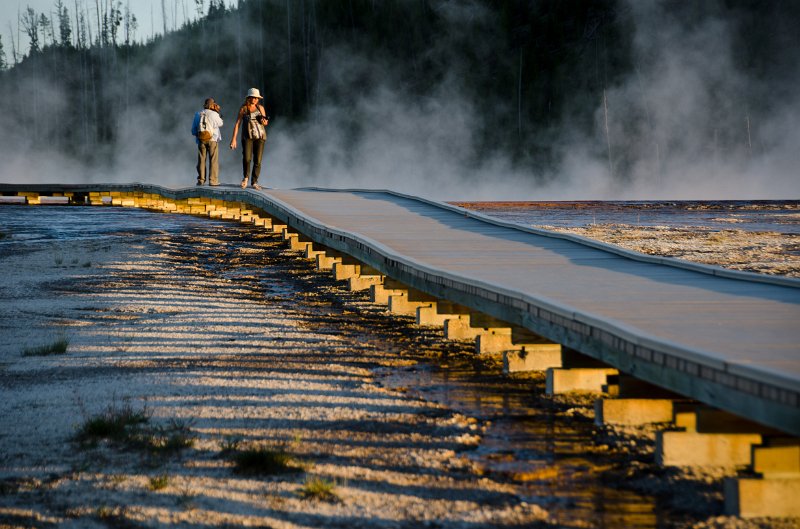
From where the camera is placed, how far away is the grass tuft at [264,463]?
4141 millimetres

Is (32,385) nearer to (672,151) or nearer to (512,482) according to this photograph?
(512,482)

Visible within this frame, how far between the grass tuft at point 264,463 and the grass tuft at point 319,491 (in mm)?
230

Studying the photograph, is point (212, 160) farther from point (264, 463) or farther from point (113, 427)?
point (264, 463)

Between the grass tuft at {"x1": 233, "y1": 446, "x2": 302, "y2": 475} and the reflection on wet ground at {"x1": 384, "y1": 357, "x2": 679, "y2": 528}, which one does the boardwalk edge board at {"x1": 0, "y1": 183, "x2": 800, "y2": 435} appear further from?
the grass tuft at {"x1": 233, "y1": 446, "x2": 302, "y2": 475}

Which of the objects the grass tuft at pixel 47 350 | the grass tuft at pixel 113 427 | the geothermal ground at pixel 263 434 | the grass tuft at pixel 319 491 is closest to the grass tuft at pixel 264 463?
the geothermal ground at pixel 263 434

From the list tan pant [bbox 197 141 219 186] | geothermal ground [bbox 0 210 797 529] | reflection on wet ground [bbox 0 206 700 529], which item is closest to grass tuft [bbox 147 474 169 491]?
geothermal ground [bbox 0 210 797 529]

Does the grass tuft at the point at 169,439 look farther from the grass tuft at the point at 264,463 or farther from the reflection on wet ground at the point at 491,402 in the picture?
the reflection on wet ground at the point at 491,402

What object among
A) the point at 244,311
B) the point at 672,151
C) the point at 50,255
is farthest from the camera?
the point at 672,151

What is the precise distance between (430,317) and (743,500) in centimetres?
360

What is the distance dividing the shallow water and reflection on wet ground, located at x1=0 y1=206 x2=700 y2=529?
6711mm

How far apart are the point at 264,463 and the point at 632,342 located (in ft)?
4.94

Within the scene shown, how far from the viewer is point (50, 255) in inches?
485

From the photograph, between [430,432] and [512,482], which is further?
[430,432]

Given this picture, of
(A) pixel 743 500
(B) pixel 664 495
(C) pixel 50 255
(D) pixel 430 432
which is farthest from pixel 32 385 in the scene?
(C) pixel 50 255
